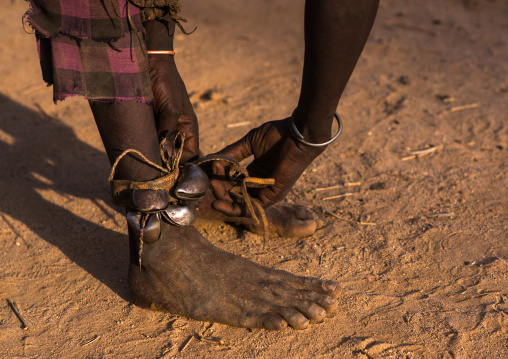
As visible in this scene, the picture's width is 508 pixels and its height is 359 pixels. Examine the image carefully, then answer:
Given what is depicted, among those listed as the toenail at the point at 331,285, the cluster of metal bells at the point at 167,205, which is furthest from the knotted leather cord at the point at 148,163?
the toenail at the point at 331,285

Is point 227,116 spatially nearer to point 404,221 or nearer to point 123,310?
point 404,221

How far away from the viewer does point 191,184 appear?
1.87m

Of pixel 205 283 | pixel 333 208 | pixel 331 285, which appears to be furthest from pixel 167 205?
pixel 333 208

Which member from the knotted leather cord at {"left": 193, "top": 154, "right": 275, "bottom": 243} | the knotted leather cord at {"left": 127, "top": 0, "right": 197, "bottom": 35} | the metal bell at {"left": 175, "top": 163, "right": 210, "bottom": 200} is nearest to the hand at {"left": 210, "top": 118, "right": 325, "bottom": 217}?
the knotted leather cord at {"left": 193, "top": 154, "right": 275, "bottom": 243}

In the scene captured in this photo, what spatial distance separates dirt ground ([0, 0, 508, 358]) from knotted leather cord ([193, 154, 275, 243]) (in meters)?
0.26

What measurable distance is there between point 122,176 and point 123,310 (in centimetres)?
50

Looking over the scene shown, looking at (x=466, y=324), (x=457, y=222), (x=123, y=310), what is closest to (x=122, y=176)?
(x=123, y=310)

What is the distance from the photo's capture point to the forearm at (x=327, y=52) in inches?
62.4

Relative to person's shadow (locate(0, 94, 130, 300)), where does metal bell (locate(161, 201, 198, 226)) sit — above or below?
above

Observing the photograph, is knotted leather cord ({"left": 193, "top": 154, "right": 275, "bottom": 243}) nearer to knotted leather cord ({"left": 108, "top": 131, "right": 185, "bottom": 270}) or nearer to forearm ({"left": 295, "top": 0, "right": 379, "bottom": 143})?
knotted leather cord ({"left": 108, "top": 131, "right": 185, "bottom": 270})

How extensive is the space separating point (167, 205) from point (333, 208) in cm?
99

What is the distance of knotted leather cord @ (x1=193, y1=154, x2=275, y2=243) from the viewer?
2004 millimetres

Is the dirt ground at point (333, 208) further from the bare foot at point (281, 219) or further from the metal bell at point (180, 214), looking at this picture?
the metal bell at point (180, 214)

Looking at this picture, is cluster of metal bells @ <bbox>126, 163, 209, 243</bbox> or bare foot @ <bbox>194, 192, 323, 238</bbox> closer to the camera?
cluster of metal bells @ <bbox>126, 163, 209, 243</bbox>
